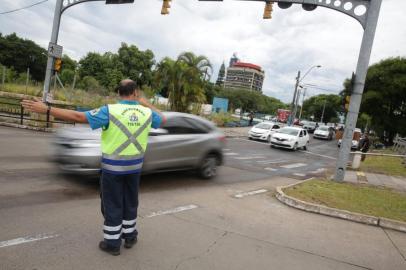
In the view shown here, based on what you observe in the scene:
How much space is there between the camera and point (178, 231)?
16.7 feet

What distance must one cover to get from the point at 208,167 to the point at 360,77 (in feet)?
19.1

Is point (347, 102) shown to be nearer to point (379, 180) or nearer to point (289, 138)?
point (379, 180)

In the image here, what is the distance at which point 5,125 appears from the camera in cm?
1516

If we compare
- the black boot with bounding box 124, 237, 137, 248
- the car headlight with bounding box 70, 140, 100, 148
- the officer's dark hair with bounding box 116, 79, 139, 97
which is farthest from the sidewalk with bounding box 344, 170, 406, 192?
the officer's dark hair with bounding box 116, 79, 139, 97

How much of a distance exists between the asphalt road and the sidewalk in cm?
576

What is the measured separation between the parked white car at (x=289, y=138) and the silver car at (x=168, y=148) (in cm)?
1336

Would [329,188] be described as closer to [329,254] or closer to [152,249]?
[329,254]

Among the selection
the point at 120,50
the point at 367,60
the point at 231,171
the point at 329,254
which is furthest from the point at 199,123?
the point at 120,50

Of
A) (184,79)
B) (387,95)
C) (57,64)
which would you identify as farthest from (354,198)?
(387,95)

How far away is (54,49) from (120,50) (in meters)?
47.4

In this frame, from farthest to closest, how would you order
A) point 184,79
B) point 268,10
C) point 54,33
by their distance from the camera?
point 184,79, point 54,33, point 268,10

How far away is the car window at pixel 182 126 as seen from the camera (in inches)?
318

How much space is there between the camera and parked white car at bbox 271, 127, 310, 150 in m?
22.3

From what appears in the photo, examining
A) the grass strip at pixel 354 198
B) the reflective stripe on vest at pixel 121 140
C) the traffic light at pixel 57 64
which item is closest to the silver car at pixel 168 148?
the grass strip at pixel 354 198
